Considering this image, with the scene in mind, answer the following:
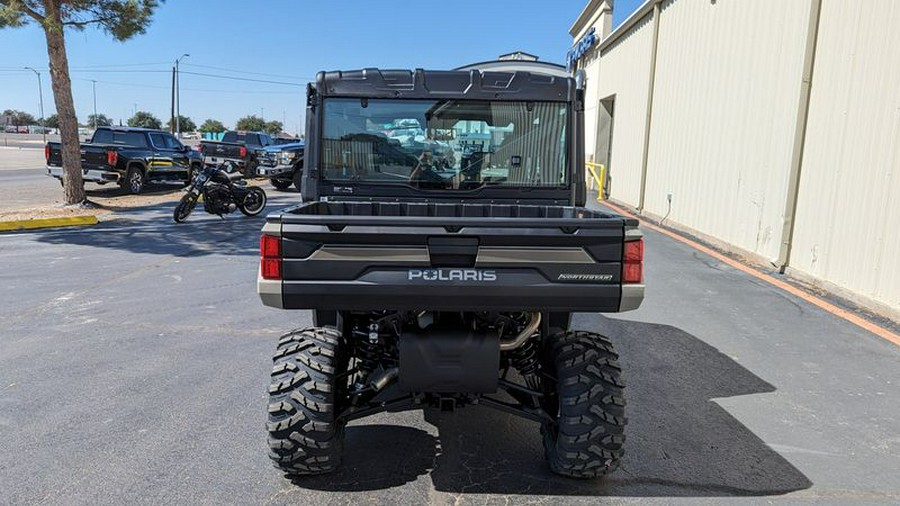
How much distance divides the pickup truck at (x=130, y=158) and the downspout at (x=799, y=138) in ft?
44.5

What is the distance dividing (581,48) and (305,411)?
28824 millimetres

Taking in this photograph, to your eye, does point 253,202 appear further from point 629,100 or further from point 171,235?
point 629,100

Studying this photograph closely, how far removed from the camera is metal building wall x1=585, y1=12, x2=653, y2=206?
56.7ft

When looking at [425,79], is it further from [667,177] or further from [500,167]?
[667,177]

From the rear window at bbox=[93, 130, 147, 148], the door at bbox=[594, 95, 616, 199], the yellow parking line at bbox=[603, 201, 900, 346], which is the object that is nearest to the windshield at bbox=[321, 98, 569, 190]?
the yellow parking line at bbox=[603, 201, 900, 346]

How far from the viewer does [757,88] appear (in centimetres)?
1005

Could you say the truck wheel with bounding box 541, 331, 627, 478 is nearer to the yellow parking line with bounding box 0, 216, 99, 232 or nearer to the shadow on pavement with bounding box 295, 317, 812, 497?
the shadow on pavement with bounding box 295, 317, 812, 497

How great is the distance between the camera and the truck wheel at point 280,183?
73.6 ft

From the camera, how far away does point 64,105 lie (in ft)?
46.7

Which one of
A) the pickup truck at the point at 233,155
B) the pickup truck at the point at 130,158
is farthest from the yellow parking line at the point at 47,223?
the pickup truck at the point at 233,155

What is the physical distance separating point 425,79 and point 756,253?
290 inches

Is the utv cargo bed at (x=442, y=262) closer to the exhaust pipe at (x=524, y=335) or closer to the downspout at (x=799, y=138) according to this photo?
the exhaust pipe at (x=524, y=335)

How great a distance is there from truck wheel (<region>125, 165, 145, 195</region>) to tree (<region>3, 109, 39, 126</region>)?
14957cm

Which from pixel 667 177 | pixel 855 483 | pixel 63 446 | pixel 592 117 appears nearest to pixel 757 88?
pixel 667 177
